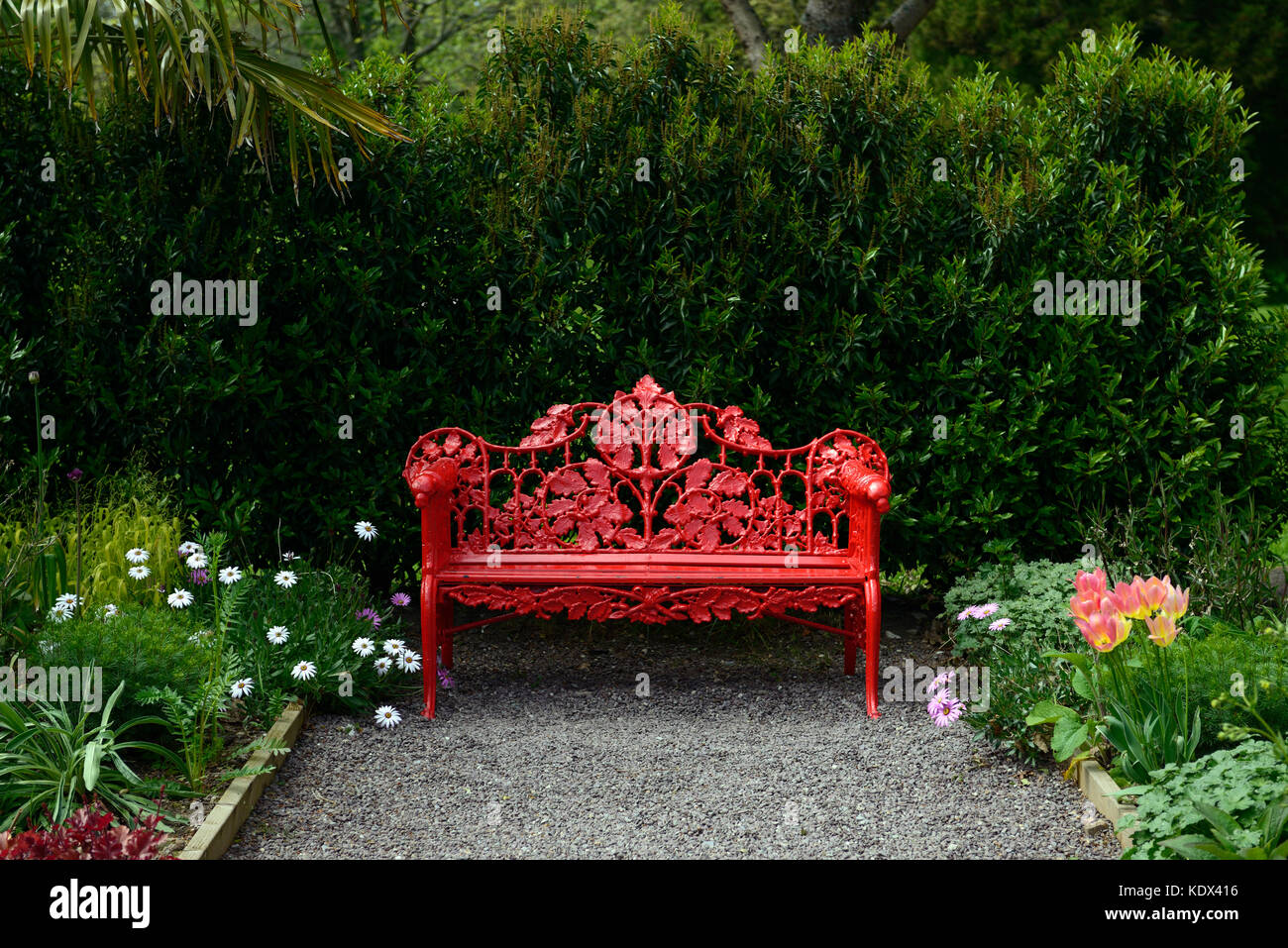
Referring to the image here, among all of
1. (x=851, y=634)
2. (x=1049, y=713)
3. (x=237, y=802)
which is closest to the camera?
(x=237, y=802)

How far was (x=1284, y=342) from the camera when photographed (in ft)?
18.5

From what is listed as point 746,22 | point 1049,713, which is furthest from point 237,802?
point 746,22

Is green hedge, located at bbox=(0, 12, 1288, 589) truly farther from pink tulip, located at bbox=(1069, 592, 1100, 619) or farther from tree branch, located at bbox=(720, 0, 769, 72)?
A: tree branch, located at bbox=(720, 0, 769, 72)

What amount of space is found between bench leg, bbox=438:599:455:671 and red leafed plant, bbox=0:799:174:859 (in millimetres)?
2122

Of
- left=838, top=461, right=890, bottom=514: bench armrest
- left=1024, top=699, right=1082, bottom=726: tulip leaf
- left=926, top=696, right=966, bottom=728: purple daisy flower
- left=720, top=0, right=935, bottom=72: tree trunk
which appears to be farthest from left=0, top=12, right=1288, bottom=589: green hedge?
left=720, top=0, right=935, bottom=72: tree trunk

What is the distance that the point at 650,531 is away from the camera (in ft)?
16.9

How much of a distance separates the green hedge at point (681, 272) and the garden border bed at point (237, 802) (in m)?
1.49

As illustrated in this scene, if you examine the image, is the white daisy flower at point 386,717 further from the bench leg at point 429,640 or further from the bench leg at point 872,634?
the bench leg at point 872,634

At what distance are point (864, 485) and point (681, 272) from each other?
4.67ft

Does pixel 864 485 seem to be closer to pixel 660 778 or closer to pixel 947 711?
pixel 947 711

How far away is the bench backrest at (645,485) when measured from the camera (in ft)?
16.8

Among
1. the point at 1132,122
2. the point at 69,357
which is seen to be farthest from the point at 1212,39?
the point at 69,357

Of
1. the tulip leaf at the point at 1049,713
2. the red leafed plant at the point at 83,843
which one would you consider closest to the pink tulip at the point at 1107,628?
the tulip leaf at the point at 1049,713

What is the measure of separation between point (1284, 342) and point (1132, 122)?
1.26 m
